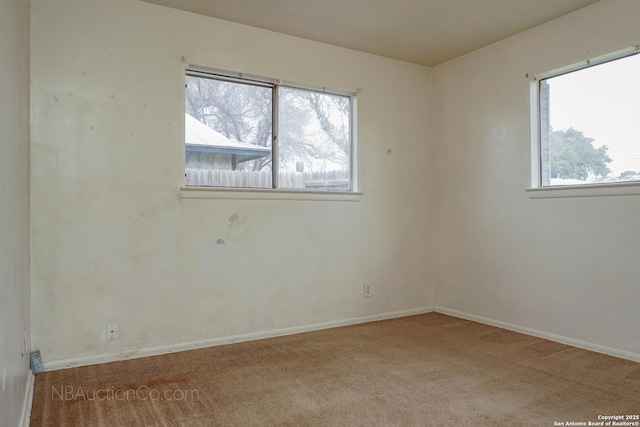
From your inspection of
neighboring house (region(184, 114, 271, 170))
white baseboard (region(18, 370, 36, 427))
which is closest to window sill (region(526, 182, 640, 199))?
neighboring house (region(184, 114, 271, 170))

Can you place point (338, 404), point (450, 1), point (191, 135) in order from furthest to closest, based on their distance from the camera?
point (191, 135), point (450, 1), point (338, 404)

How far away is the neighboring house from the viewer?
321 centimetres

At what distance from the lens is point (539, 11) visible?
3.15m

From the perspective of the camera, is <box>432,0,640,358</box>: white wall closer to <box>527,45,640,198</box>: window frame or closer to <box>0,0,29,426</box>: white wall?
<box>527,45,640,198</box>: window frame

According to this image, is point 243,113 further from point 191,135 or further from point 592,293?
point 592,293

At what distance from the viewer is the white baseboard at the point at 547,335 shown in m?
2.89

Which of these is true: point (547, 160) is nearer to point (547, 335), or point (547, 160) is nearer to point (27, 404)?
point (547, 335)

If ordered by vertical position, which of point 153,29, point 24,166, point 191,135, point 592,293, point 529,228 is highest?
point 153,29

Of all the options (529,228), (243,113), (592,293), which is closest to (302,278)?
(243,113)

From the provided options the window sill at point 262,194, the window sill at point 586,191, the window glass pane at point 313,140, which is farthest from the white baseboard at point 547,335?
the window glass pane at point 313,140

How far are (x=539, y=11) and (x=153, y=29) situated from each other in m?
2.86

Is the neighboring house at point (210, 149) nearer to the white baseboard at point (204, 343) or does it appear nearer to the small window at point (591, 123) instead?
the white baseboard at point (204, 343)

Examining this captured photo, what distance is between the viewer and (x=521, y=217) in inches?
141

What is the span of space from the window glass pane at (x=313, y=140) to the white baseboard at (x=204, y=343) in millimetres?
1223
